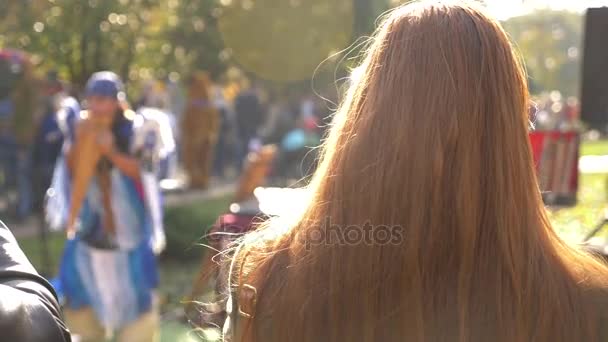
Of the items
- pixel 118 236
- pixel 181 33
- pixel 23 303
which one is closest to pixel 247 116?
pixel 181 33

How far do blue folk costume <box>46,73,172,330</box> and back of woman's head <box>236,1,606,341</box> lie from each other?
3560 millimetres

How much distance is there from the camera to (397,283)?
154cm

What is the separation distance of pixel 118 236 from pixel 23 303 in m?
3.74

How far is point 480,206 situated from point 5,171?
994 cm

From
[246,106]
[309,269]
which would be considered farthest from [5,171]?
[309,269]

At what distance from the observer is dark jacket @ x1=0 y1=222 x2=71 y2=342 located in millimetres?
1272

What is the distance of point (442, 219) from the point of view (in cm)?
152

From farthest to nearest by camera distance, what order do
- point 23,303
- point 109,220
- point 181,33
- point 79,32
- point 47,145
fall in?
1. point 47,145
2. point 181,33
3. point 79,32
4. point 109,220
5. point 23,303

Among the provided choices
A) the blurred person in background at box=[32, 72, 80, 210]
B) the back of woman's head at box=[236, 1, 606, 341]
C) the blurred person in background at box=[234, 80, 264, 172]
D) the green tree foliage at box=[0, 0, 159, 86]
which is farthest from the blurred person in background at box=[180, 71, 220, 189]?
the back of woman's head at box=[236, 1, 606, 341]

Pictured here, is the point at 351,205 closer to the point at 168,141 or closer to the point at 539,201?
the point at 539,201

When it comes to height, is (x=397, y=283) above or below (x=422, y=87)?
below

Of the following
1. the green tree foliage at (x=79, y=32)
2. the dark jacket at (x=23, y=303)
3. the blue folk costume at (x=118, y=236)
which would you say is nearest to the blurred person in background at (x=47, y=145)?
the green tree foliage at (x=79, y=32)

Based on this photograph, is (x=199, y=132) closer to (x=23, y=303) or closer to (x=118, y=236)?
(x=118, y=236)

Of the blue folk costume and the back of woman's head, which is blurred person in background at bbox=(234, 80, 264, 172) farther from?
the back of woman's head
